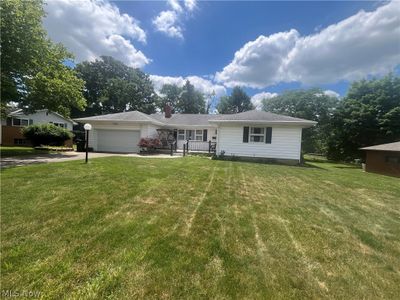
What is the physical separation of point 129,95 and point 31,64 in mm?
30216

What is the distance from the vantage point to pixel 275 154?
45.9ft

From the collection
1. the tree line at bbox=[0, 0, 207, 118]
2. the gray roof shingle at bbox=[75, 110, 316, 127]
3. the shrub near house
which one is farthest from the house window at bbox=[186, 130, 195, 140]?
the shrub near house

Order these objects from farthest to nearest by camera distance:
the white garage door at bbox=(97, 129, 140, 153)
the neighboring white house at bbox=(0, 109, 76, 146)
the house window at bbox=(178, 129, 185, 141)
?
the neighboring white house at bbox=(0, 109, 76, 146), the house window at bbox=(178, 129, 185, 141), the white garage door at bbox=(97, 129, 140, 153)

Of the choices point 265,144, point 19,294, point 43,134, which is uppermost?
point 43,134

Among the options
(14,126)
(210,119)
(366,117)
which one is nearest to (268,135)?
(210,119)

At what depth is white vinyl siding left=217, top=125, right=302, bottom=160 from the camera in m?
13.7

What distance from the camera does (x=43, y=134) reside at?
18.1 metres

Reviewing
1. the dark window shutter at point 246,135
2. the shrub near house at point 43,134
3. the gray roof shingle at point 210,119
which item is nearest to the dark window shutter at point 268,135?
the gray roof shingle at point 210,119

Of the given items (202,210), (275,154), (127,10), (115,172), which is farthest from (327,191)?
(127,10)

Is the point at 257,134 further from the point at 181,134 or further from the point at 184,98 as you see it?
the point at 184,98

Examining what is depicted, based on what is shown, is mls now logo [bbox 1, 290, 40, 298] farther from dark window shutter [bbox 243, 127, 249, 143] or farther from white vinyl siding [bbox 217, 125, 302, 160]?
dark window shutter [bbox 243, 127, 249, 143]

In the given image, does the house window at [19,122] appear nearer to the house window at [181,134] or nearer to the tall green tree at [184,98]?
the house window at [181,134]

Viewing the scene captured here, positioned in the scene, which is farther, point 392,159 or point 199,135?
point 199,135

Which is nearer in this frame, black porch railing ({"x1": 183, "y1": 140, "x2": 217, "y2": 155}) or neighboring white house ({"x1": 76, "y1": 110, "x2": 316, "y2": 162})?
neighboring white house ({"x1": 76, "y1": 110, "x2": 316, "y2": 162})
